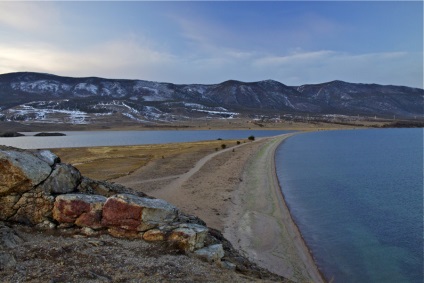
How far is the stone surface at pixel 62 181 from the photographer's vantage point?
605 inches

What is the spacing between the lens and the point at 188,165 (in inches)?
1991

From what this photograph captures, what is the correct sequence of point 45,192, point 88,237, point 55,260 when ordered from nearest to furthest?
point 55,260
point 88,237
point 45,192

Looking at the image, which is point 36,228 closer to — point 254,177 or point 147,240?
point 147,240

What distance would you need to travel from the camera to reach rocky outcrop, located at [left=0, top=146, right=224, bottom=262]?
47.1ft

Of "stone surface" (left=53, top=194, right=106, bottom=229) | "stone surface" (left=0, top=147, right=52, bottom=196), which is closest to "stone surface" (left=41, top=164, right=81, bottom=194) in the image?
"stone surface" (left=0, top=147, right=52, bottom=196)

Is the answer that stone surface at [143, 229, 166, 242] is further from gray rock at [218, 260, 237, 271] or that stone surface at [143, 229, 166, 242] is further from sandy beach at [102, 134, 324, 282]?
sandy beach at [102, 134, 324, 282]

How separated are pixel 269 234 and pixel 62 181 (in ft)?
43.4

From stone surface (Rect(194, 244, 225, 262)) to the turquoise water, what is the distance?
7.28 meters

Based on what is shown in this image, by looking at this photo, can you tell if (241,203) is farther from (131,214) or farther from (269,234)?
(131,214)

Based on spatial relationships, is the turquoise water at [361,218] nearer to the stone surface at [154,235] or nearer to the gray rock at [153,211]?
the gray rock at [153,211]

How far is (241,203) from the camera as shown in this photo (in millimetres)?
30172

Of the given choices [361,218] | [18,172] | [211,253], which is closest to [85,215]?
[18,172]

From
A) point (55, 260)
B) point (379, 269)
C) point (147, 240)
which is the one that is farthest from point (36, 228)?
point (379, 269)

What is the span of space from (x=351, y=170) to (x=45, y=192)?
1768 inches
